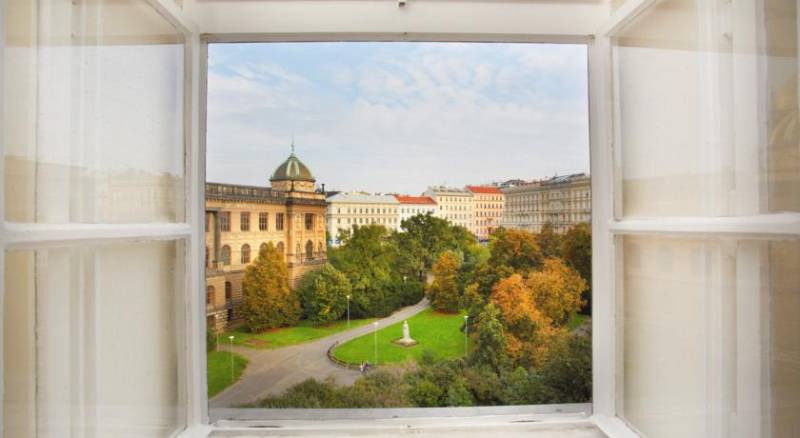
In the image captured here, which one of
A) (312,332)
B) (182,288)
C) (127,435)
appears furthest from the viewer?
(312,332)

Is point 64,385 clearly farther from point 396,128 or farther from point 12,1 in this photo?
point 396,128

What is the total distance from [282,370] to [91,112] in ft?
3.00

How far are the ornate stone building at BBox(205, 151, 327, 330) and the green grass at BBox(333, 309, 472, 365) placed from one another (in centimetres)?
29

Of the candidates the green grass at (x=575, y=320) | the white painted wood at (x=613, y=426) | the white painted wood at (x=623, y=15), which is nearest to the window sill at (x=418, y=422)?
the white painted wood at (x=613, y=426)

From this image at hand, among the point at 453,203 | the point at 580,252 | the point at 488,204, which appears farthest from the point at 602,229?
the point at 453,203

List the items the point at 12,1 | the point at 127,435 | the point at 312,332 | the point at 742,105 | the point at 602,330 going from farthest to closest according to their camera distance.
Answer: the point at 312,332 < the point at 602,330 < the point at 127,435 < the point at 742,105 < the point at 12,1

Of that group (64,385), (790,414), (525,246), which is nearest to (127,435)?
(64,385)

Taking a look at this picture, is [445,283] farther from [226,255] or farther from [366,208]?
[226,255]

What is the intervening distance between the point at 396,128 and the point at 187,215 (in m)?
0.68

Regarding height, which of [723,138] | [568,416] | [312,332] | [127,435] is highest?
[723,138]

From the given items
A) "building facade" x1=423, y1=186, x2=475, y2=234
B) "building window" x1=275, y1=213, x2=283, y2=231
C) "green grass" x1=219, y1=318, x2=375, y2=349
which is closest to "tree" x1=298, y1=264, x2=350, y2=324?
"green grass" x1=219, y1=318, x2=375, y2=349

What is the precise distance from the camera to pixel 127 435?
107cm

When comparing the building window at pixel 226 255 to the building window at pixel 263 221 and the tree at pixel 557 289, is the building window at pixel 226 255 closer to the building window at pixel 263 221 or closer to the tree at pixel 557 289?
the building window at pixel 263 221

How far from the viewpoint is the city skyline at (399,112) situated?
1.48 metres
